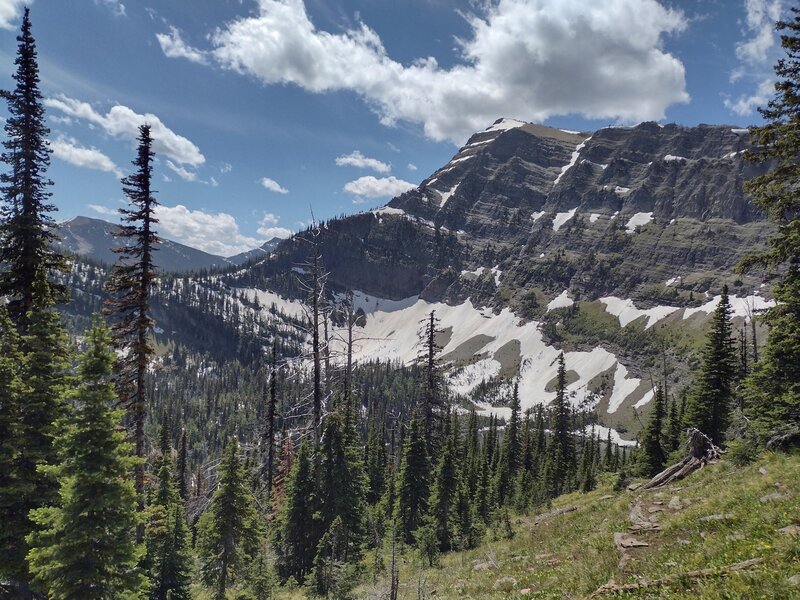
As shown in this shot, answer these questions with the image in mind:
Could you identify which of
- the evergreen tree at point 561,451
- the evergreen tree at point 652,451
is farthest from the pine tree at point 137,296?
the evergreen tree at point 561,451

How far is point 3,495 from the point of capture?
1625cm

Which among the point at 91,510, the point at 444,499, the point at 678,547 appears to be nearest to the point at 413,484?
the point at 444,499

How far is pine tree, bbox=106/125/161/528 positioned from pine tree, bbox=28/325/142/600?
3.70 m

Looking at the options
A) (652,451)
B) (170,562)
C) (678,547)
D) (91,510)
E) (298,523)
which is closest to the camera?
(678,547)

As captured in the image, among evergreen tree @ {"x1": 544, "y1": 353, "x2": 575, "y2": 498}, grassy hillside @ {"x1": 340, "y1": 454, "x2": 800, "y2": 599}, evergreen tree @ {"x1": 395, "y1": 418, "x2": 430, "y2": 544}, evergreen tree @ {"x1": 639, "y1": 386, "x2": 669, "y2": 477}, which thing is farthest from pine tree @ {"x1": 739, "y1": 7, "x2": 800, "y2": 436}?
evergreen tree @ {"x1": 544, "y1": 353, "x2": 575, "y2": 498}

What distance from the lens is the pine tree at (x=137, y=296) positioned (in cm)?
1952

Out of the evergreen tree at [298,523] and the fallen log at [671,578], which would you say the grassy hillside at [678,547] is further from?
the evergreen tree at [298,523]

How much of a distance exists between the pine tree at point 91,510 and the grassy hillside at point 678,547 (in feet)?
40.6

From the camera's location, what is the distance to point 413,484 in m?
41.6

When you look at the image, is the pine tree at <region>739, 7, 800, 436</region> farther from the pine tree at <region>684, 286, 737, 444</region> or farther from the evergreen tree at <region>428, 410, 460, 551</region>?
the evergreen tree at <region>428, 410, 460, 551</region>

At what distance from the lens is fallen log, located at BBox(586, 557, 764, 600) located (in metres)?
7.91

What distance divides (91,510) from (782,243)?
27.3 m

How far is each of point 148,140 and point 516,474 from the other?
71.7m

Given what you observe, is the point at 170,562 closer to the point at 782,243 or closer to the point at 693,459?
the point at 693,459
